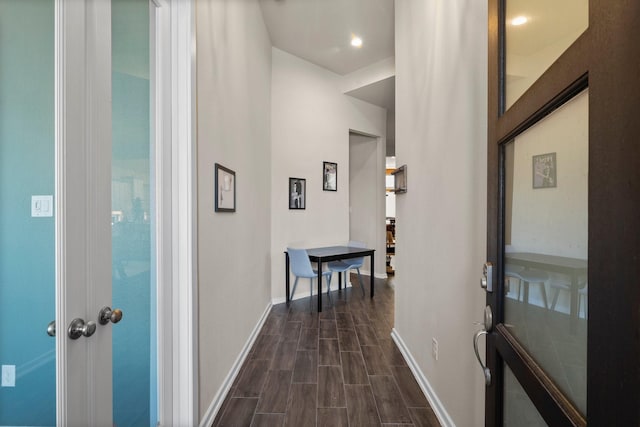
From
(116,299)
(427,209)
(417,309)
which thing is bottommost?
(417,309)

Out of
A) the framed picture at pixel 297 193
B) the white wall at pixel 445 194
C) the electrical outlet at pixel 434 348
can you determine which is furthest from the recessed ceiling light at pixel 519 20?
the framed picture at pixel 297 193

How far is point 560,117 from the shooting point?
1.93 ft

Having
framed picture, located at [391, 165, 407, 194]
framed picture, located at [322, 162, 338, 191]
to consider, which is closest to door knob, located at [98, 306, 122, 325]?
framed picture, located at [391, 165, 407, 194]

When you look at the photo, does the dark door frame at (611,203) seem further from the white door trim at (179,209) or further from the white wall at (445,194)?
the white door trim at (179,209)

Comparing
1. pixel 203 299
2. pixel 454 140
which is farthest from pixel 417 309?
pixel 203 299

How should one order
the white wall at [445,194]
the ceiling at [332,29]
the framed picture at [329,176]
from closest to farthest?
1. the white wall at [445,194]
2. the ceiling at [332,29]
3. the framed picture at [329,176]

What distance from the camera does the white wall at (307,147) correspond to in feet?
12.8

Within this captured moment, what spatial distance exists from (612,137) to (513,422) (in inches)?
33.3

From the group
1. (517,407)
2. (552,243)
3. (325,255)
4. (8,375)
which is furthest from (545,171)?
(325,255)

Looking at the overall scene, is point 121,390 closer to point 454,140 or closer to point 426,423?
point 426,423

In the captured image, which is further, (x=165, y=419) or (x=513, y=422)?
(x=165, y=419)

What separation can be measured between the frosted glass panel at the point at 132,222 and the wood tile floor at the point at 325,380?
731mm

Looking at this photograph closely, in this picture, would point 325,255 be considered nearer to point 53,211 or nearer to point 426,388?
point 426,388

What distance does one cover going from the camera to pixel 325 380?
211 centimetres
